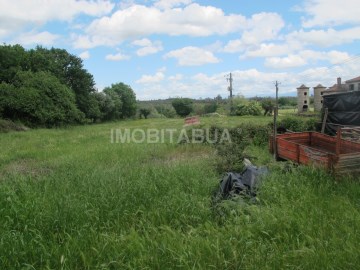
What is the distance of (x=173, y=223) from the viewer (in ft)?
→ 13.7

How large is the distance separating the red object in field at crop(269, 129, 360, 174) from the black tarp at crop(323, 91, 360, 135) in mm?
3897

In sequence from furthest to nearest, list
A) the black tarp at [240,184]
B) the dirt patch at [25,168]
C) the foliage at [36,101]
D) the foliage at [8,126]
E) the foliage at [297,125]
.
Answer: the foliage at [36,101]
the foliage at [8,126]
the foliage at [297,125]
the dirt patch at [25,168]
the black tarp at [240,184]

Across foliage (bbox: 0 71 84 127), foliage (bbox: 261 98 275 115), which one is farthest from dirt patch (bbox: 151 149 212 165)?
foliage (bbox: 261 98 275 115)

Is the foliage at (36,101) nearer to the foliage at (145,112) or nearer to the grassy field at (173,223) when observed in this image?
the grassy field at (173,223)

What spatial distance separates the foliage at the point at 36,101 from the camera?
22969 mm

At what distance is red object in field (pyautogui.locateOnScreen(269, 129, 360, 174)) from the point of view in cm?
570

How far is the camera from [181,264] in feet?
10.00

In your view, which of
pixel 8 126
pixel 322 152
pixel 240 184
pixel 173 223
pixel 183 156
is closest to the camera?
pixel 173 223

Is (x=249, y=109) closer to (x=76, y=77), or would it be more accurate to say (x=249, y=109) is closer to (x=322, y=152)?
(x=76, y=77)

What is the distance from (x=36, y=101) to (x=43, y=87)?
1.64 metres

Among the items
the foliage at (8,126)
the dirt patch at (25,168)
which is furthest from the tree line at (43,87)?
the dirt patch at (25,168)

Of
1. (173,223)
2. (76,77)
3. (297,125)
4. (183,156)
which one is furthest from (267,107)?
(173,223)

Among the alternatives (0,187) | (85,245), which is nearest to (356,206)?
→ (85,245)

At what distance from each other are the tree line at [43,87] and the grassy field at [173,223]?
1993 cm
